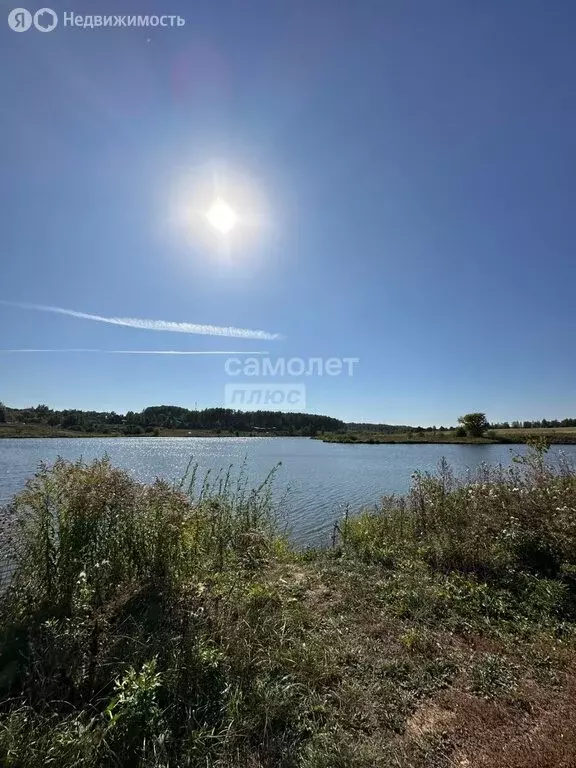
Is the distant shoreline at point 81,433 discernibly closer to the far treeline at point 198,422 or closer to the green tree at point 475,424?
the far treeline at point 198,422

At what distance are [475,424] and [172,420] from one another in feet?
238

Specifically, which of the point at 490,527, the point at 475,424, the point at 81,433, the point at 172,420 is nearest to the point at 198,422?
the point at 172,420

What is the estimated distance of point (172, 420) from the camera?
10619cm

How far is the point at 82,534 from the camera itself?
4582mm

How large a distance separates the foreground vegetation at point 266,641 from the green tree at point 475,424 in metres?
72.6

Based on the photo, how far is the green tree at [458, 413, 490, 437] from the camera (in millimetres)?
73312

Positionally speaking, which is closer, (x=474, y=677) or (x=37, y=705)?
(x=37, y=705)

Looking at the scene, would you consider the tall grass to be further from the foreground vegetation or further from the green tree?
the green tree

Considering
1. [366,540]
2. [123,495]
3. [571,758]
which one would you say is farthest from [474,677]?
[366,540]

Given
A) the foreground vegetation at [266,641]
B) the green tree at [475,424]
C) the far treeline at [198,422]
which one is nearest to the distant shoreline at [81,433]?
the far treeline at [198,422]

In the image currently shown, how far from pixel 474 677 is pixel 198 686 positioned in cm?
236

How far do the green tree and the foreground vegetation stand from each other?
2857 inches

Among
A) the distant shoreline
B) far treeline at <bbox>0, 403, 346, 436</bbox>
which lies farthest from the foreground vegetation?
far treeline at <bbox>0, 403, 346, 436</bbox>

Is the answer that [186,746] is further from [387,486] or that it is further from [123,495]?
[387,486]
